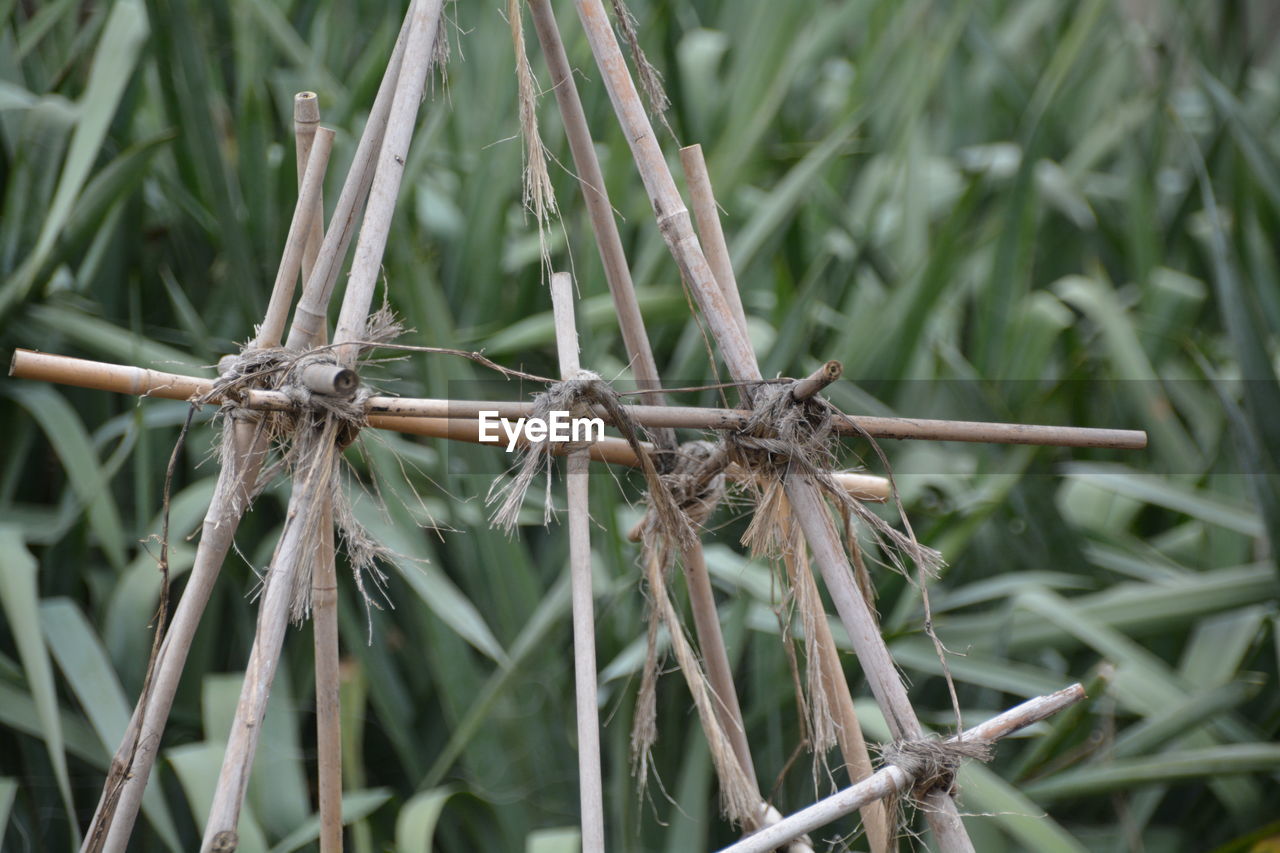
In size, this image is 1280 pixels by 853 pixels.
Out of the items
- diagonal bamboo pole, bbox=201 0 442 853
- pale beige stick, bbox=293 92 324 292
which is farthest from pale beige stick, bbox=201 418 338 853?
pale beige stick, bbox=293 92 324 292

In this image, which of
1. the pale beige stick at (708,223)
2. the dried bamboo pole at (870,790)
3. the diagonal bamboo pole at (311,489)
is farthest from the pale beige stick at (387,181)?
the dried bamboo pole at (870,790)

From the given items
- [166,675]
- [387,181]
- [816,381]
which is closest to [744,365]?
[816,381]

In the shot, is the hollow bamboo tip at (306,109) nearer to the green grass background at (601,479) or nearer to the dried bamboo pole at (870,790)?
the green grass background at (601,479)

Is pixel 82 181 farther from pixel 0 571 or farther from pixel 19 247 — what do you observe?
pixel 0 571

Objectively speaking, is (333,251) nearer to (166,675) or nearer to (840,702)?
(166,675)

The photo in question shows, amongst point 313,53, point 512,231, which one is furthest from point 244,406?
point 313,53
